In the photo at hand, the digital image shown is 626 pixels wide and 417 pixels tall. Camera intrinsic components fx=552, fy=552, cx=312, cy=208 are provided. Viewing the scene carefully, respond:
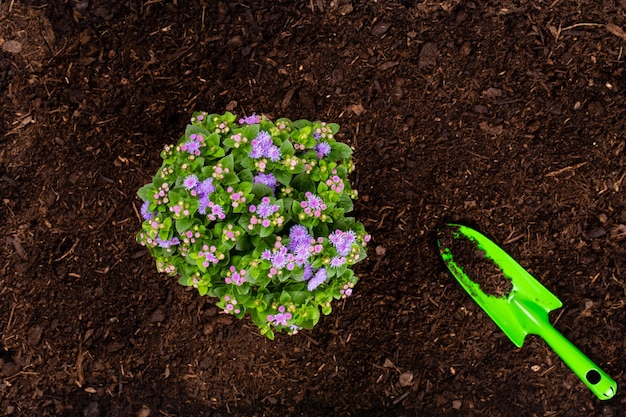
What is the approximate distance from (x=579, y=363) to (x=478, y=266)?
51 cm

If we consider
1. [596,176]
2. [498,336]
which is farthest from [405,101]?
[498,336]

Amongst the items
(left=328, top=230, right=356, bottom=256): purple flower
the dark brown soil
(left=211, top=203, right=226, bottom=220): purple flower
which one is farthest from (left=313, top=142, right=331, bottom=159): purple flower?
the dark brown soil

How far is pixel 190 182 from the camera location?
4.68 feet

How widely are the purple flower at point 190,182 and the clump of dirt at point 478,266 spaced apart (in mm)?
1141

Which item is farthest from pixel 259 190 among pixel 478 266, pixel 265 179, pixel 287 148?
pixel 478 266

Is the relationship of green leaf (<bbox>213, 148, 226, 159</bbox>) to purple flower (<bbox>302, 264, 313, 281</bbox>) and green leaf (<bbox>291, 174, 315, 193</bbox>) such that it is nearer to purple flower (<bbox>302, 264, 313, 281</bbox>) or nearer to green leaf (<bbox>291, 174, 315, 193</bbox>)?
green leaf (<bbox>291, 174, 315, 193</bbox>)

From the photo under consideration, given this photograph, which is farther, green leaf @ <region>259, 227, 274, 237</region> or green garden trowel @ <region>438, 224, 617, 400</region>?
green garden trowel @ <region>438, 224, 617, 400</region>

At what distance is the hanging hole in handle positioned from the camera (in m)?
2.12

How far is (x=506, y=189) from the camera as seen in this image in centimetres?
223

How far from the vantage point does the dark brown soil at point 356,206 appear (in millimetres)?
2227

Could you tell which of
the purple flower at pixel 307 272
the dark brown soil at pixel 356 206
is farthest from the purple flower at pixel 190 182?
the dark brown soil at pixel 356 206

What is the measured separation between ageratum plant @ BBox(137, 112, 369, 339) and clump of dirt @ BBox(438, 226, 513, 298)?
0.71m

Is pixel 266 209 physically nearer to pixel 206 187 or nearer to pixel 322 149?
pixel 206 187

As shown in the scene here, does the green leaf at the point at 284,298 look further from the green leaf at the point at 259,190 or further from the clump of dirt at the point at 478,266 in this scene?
the clump of dirt at the point at 478,266
